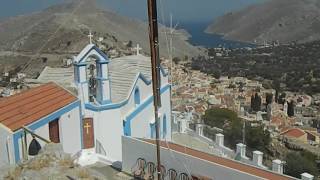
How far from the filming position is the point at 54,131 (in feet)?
29.6

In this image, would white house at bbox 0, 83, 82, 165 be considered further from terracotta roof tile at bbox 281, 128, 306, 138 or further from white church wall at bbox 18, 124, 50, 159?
terracotta roof tile at bbox 281, 128, 306, 138

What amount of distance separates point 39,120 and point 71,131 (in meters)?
1.41

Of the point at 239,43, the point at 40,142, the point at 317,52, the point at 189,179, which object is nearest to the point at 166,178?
the point at 189,179

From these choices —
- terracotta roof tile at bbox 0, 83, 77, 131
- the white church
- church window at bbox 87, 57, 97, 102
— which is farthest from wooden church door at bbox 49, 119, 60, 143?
church window at bbox 87, 57, 97, 102

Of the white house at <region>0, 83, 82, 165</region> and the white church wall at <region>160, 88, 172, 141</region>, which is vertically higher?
the white house at <region>0, 83, 82, 165</region>

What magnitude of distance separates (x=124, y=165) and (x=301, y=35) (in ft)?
401

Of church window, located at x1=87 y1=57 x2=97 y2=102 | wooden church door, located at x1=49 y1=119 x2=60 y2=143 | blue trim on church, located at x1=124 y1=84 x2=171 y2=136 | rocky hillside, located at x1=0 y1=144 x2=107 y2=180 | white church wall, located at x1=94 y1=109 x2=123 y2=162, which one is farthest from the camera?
blue trim on church, located at x1=124 y1=84 x2=171 y2=136

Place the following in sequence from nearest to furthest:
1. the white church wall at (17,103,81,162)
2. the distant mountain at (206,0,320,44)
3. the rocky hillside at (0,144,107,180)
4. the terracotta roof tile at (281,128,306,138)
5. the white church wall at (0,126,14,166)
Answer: the rocky hillside at (0,144,107,180), the white church wall at (0,126,14,166), the white church wall at (17,103,81,162), the terracotta roof tile at (281,128,306,138), the distant mountain at (206,0,320,44)

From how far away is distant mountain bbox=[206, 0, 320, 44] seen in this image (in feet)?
411

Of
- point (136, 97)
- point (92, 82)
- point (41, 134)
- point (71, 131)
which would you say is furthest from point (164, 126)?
point (41, 134)

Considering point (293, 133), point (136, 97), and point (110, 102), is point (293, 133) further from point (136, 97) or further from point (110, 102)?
point (110, 102)

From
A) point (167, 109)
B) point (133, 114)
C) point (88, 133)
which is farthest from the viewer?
point (167, 109)

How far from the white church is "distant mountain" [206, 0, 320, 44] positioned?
113 meters

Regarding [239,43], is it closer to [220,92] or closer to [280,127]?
[220,92]
